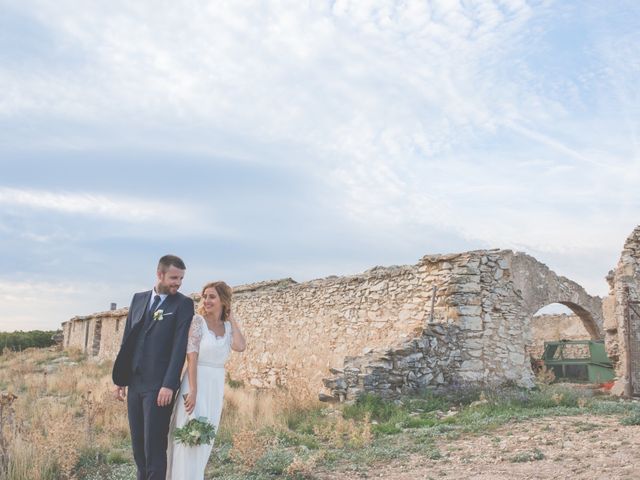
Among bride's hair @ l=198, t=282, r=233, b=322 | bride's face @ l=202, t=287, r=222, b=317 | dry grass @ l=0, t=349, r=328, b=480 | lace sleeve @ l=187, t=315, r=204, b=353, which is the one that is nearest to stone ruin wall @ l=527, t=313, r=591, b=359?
dry grass @ l=0, t=349, r=328, b=480

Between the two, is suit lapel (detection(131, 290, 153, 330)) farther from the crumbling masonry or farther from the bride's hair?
Result: the crumbling masonry

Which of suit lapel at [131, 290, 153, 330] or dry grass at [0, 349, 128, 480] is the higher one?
suit lapel at [131, 290, 153, 330]

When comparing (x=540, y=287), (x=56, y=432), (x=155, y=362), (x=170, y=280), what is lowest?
(x=56, y=432)

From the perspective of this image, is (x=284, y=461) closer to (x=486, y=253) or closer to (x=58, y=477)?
(x=58, y=477)

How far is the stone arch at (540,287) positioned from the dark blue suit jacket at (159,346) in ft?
29.4

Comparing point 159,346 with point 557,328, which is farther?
point 557,328

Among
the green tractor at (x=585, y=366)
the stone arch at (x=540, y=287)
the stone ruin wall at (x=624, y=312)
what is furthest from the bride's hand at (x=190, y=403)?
the green tractor at (x=585, y=366)

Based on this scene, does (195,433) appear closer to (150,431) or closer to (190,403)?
(190,403)

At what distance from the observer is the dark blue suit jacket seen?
4.53m

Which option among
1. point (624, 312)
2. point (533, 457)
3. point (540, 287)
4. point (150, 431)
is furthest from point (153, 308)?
point (624, 312)

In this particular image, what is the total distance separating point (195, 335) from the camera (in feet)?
15.2

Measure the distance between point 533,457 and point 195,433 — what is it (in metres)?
3.54

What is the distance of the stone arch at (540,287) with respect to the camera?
1234 centimetres

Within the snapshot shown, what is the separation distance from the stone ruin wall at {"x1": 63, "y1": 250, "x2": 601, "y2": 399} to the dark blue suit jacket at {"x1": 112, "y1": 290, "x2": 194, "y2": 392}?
554cm
